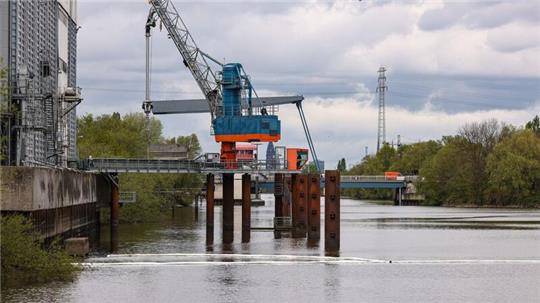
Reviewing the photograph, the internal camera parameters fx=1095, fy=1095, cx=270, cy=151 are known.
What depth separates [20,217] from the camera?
136 feet

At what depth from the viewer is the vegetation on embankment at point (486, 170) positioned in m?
150

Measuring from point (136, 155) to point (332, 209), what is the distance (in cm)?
5396

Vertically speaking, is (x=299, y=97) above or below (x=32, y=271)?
above

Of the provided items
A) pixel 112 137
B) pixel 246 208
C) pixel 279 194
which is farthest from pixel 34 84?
pixel 112 137

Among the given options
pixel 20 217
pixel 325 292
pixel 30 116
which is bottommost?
pixel 325 292

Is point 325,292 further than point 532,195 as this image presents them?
No

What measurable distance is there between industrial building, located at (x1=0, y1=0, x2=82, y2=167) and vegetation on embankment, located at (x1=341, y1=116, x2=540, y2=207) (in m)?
84.3

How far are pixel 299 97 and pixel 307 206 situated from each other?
93.5ft

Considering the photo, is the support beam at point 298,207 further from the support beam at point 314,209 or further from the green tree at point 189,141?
the green tree at point 189,141

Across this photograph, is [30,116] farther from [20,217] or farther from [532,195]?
[532,195]

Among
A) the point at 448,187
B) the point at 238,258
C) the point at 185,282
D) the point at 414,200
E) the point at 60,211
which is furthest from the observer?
the point at 414,200

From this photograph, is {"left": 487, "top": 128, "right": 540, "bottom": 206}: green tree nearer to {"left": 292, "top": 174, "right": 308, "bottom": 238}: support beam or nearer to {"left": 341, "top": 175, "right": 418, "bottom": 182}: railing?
{"left": 341, "top": 175, "right": 418, "bottom": 182}: railing

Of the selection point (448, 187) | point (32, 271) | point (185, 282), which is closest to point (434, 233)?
point (185, 282)

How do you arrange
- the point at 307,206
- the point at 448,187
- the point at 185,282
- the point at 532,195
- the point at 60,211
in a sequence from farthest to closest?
the point at 448,187
the point at 532,195
the point at 307,206
the point at 60,211
the point at 185,282
